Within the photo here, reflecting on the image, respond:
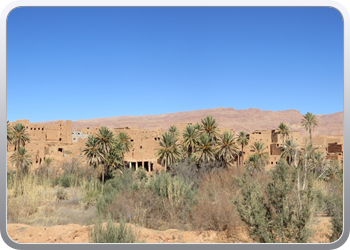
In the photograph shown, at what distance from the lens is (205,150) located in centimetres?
2586

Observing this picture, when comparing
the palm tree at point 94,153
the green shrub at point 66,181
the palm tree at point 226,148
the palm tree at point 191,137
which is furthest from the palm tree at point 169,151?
the green shrub at point 66,181

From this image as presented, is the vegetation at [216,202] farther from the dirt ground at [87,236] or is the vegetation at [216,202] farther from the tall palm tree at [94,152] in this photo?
the dirt ground at [87,236]

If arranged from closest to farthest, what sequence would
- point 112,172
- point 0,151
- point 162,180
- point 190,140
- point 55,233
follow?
1. point 0,151
2. point 55,233
3. point 162,180
4. point 112,172
5. point 190,140

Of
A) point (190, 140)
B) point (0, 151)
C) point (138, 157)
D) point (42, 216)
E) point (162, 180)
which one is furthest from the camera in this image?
point (138, 157)

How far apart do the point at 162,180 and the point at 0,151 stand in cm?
937

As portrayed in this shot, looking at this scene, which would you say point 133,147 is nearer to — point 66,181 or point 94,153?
point 94,153

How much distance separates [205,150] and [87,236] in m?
20.4

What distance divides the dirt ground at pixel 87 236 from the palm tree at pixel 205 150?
18541 mm

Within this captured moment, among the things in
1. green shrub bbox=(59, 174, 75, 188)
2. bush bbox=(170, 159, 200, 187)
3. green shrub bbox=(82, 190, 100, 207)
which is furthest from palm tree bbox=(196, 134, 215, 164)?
green shrub bbox=(82, 190, 100, 207)
